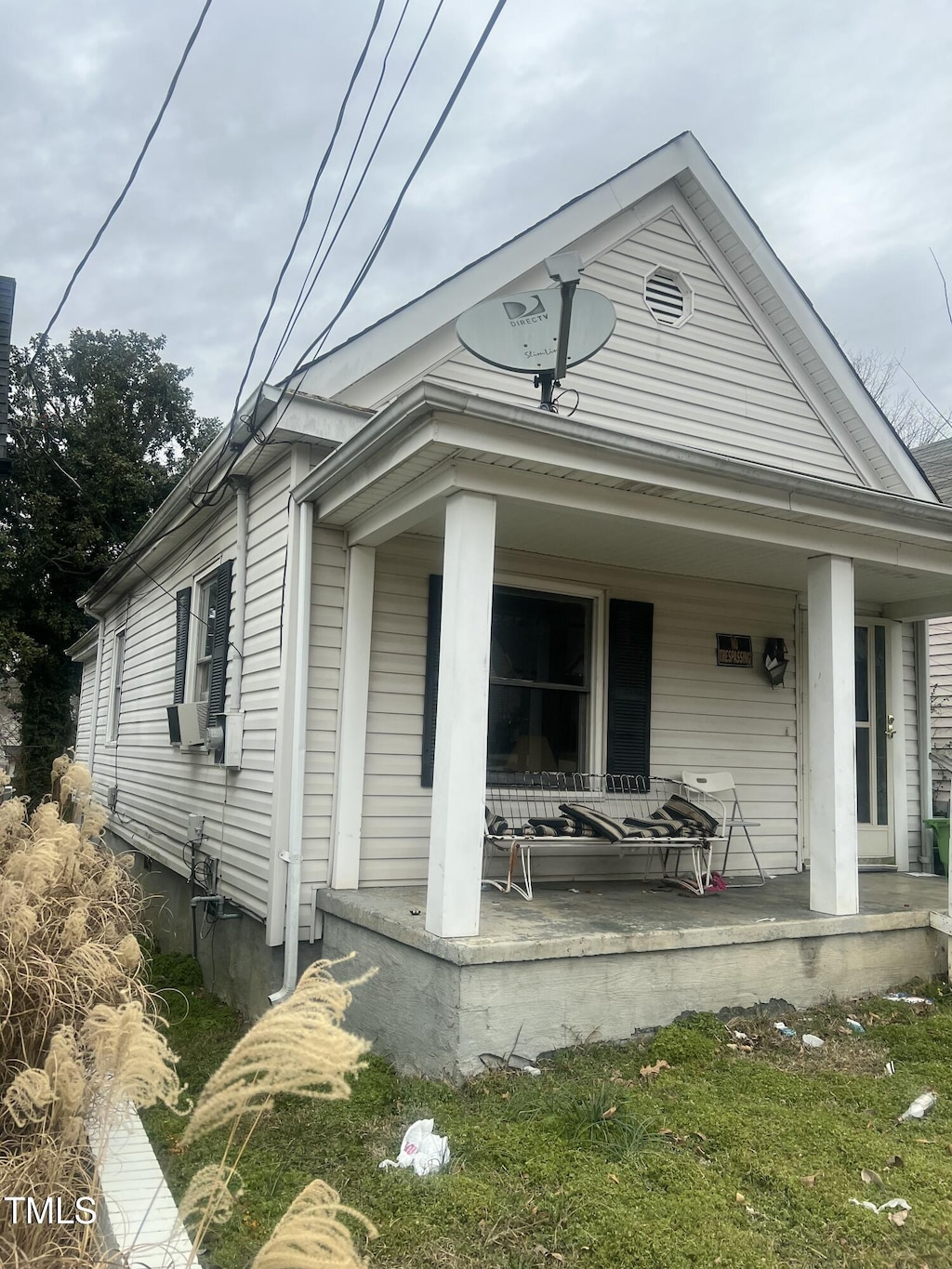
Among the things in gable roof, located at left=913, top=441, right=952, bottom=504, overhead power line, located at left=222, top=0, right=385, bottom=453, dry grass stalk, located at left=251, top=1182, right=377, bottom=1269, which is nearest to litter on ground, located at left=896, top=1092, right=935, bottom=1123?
dry grass stalk, located at left=251, top=1182, right=377, bottom=1269

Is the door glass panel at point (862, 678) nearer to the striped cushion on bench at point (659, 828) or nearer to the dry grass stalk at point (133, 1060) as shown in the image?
the striped cushion on bench at point (659, 828)

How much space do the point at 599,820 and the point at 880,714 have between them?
12.5ft

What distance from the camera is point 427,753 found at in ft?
18.7

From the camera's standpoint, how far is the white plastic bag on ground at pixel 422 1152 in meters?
3.20

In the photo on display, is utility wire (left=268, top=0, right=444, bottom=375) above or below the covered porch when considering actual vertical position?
above

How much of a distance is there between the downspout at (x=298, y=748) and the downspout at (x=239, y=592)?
1.25 metres

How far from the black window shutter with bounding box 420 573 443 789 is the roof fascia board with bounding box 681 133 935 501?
13.1 ft

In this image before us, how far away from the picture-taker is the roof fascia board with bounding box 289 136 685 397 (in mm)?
5848

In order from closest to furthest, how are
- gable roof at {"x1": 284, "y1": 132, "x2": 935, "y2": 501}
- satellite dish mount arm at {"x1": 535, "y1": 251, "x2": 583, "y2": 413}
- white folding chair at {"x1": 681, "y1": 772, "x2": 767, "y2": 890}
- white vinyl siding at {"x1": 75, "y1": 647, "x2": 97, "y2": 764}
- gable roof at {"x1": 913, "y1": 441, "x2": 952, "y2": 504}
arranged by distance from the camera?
satellite dish mount arm at {"x1": 535, "y1": 251, "x2": 583, "y2": 413}, gable roof at {"x1": 284, "y1": 132, "x2": 935, "y2": 501}, white folding chair at {"x1": 681, "y1": 772, "x2": 767, "y2": 890}, gable roof at {"x1": 913, "y1": 441, "x2": 952, "y2": 504}, white vinyl siding at {"x1": 75, "y1": 647, "x2": 97, "y2": 764}

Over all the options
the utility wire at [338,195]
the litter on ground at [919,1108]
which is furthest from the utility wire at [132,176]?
the litter on ground at [919,1108]

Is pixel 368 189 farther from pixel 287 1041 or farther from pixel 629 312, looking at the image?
pixel 287 1041

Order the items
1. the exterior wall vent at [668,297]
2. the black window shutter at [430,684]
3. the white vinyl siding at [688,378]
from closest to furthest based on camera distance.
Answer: the black window shutter at [430,684], the white vinyl siding at [688,378], the exterior wall vent at [668,297]

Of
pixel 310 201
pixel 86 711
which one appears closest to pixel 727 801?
pixel 310 201

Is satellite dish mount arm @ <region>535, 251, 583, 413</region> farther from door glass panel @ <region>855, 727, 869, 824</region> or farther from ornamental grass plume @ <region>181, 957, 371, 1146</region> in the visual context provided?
door glass panel @ <region>855, 727, 869, 824</region>
